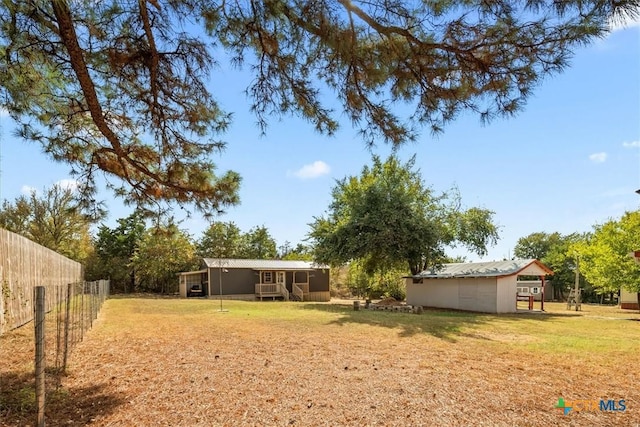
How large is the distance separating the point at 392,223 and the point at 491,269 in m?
5.23

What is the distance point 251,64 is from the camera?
16.3 ft

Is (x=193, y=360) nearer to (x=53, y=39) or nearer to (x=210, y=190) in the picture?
(x=210, y=190)

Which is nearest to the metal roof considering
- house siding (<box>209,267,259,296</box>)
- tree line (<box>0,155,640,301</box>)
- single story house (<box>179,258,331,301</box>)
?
single story house (<box>179,258,331,301</box>)

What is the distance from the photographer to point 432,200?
1992 centimetres

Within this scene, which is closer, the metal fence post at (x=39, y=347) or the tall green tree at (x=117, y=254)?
the metal fence post at (x=39, y=347)

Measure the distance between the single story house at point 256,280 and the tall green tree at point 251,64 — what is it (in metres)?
20.2

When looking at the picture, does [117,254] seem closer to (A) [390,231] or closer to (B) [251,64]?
(A) [390,231]

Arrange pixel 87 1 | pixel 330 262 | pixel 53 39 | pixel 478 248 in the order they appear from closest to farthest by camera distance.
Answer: pixel 87 1
pixel 53 39
pixel 330 262
pixel 478 248

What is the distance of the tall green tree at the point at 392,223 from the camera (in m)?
17.4

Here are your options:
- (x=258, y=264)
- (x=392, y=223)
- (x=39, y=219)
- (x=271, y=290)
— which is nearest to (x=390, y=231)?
(x=392, y=223)

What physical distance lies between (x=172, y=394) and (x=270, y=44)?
161 inches

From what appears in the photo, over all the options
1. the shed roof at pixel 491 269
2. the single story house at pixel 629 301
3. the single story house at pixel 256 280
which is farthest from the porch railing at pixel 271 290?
the single story house at pixel 629 301

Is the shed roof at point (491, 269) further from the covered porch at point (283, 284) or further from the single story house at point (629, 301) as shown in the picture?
the covered porch at point (283, 284)

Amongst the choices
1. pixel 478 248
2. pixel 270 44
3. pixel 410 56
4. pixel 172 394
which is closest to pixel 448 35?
pixel 410 56
